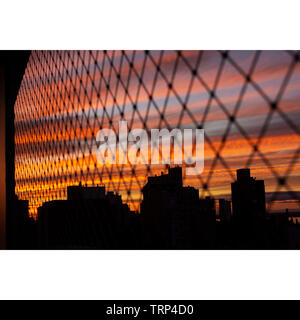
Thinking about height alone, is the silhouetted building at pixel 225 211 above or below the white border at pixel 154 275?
above

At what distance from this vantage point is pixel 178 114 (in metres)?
3.87

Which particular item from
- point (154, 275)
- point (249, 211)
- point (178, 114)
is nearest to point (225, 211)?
point (249, 211)

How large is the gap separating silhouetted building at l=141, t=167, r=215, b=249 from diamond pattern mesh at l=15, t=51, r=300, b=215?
9 centimetres

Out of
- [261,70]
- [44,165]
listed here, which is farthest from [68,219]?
[261,70]

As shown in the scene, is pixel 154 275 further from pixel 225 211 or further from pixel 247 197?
pixel 247 197

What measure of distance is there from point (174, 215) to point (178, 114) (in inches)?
32.7

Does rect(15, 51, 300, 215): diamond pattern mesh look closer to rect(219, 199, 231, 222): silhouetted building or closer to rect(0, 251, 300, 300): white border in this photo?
rect(219, 199, 231, 222): silhouetted building

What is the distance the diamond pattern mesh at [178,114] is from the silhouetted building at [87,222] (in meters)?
0.10

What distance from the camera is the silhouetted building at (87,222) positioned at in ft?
12.6

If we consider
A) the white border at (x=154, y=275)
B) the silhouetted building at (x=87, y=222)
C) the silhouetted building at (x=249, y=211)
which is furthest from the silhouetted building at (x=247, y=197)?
the silhouetted building at (x=87, y=222)
